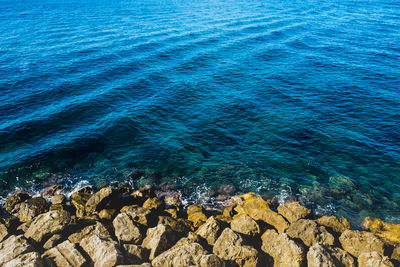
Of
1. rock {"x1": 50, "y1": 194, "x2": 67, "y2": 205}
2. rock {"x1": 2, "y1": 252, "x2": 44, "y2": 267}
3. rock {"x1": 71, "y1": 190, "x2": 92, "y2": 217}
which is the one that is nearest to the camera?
rock {"x1": 2, "y1": 252, "x2": 44, "y2": 267}

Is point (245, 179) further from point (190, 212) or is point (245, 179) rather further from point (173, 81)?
point (173, 81)

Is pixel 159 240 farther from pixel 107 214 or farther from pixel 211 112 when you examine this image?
A: pixel 211 112

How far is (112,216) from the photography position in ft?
75.7

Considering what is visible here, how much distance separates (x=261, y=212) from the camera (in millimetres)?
22422

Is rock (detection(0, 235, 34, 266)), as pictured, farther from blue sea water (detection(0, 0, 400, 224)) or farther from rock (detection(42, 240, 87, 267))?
blue sea water (detection(0, 0, 400, 224))

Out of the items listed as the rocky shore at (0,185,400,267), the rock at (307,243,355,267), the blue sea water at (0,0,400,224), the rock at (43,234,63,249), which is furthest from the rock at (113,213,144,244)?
the rock at (307,243,355,267)

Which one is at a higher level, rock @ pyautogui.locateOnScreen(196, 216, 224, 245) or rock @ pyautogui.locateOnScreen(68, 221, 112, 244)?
rock @ pyautogui.locateOnScreen(68, 221, 112, 244)

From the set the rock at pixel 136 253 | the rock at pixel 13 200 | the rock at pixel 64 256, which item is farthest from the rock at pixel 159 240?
the rock at pixel 13 200

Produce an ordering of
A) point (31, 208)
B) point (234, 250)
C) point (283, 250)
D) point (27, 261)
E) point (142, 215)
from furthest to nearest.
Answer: point (31, 208)
point (142, 215)
point (283, 250)
point (234, 250)
point (27, 261)

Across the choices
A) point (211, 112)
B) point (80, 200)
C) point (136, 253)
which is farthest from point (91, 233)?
point (211, 112)

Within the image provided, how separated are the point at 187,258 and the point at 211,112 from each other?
2743cm

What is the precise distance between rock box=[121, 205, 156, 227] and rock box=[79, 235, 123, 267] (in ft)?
12.8

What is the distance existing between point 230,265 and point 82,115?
110ft

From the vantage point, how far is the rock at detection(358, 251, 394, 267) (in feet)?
54.1
